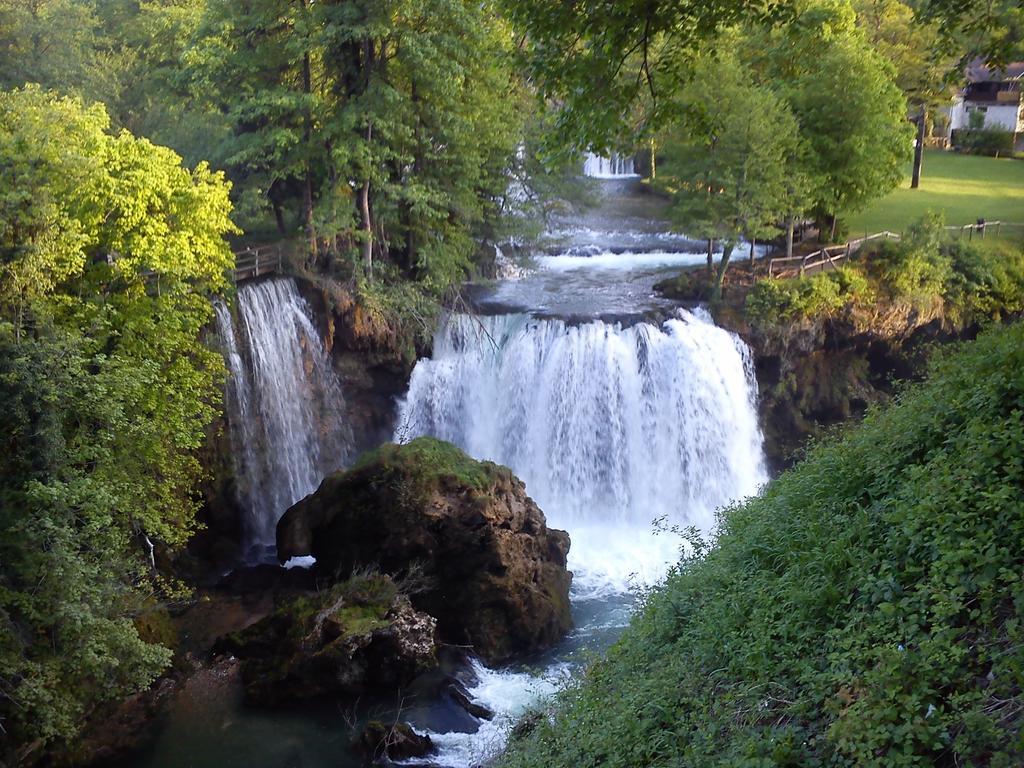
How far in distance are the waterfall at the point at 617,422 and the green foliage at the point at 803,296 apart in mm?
1733

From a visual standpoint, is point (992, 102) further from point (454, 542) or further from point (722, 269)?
point (454, 542)

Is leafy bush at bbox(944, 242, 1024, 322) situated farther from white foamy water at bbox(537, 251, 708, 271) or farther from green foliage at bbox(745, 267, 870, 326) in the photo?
white foamy water at bbox(537, 251, 708, 271)

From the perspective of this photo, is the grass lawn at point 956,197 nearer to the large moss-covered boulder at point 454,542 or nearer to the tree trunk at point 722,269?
the tree trunk at point 722,269

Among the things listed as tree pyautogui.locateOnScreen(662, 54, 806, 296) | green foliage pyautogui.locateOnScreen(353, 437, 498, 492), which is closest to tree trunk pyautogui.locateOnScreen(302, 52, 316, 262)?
green foliage pyautogui.locateOnScreen(353, 437, 498, 492)

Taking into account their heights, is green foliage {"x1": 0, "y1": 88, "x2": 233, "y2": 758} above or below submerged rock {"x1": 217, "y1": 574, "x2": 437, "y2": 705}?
above

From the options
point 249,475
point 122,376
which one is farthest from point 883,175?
point 122,376

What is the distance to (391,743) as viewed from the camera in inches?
516

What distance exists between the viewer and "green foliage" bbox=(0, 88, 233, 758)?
11383 mm

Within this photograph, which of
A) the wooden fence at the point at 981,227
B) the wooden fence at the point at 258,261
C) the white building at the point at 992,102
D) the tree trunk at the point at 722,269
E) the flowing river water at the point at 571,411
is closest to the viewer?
the flowing river water at the point at 571,411

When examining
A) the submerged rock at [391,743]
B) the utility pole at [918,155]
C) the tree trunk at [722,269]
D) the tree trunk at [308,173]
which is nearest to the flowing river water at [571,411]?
the tree trunk at [722,269]

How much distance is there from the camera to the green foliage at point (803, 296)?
894 inches

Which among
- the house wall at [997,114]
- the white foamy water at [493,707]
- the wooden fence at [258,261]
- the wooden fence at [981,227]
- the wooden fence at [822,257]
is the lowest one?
the white foamy water at [493,707]

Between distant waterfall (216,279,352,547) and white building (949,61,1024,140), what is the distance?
39229 millimetres

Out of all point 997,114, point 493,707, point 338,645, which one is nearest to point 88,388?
point 338,645
